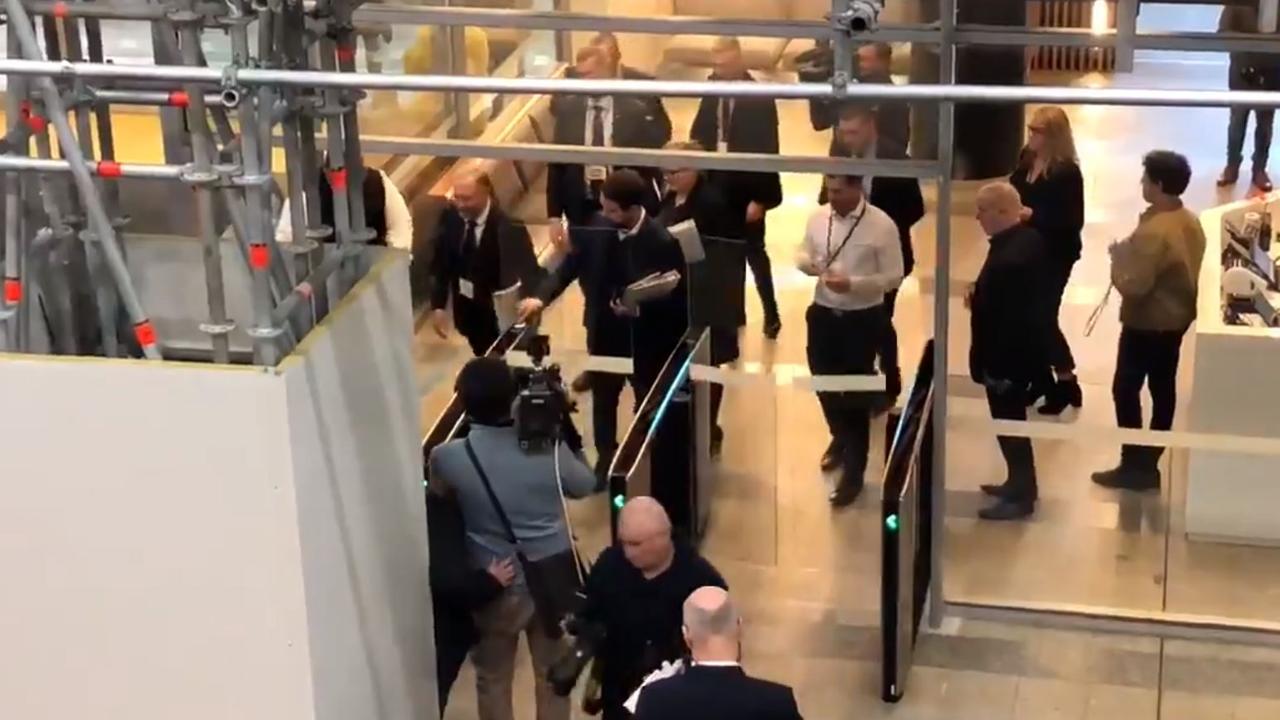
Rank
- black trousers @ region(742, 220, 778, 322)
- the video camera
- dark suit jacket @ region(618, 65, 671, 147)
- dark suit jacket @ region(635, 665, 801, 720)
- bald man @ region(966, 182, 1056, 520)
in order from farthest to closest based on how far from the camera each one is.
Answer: black trousers @ region(742, 220, 778, 322)
dark suit jacket @ region(618, 65, 671, 147)
bald man @ region(966, 182, 1056, 520)
the video camera
dark suit jacket @ region(635, 665, 801, 720)

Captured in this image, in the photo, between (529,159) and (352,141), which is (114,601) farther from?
(529,159)

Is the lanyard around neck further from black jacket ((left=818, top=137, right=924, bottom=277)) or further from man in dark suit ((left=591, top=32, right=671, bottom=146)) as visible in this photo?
Answer: man in dark suit ((left=591, top=32, right=671, bottom=146))

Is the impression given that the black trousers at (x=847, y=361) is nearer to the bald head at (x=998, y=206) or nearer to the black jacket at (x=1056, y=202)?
the bald head at (x=998, y=206)

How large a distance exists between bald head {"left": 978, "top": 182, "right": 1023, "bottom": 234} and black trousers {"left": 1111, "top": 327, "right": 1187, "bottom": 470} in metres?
0.82

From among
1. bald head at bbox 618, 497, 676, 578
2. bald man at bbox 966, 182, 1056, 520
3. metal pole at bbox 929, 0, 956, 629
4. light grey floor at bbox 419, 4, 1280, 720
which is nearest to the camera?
bald head at bbox 618, 497, 676, 578

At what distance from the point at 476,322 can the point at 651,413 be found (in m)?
1.50

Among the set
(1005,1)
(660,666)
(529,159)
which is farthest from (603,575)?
(1005,1)

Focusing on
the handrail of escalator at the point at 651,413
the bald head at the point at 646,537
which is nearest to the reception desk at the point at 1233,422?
the handrail of escalator at the point at 651,413

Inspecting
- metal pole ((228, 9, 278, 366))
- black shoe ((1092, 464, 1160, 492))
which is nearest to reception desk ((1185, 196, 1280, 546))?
black shoe ((1092, 464, 1160, 492))

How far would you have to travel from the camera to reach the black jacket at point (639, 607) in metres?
5.21

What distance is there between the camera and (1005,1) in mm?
6773

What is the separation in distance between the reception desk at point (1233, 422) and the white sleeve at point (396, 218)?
3.16 metres

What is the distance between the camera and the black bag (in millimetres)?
5723

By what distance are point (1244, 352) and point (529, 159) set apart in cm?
293
